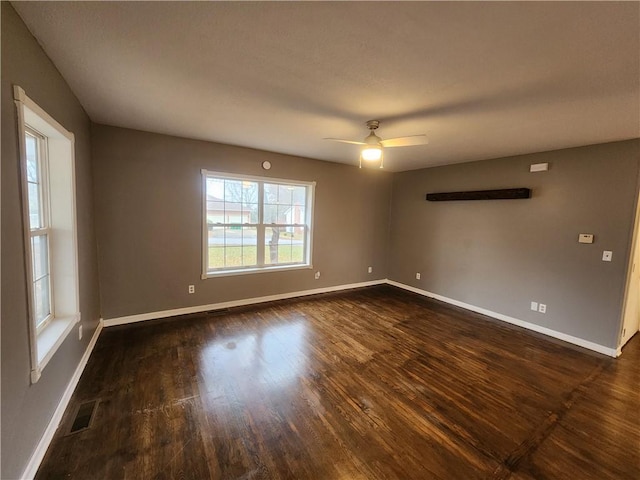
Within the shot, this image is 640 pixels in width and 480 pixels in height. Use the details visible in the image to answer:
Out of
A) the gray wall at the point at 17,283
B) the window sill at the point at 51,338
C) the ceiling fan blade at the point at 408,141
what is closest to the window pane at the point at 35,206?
the gray wall at the point at 17,283

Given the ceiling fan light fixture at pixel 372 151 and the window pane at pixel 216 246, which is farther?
the window pane at pixel 216 246

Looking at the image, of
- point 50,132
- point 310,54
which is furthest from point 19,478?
point 310,54

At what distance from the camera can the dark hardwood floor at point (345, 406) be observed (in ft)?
5.37

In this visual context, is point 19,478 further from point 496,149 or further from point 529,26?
point 496,149

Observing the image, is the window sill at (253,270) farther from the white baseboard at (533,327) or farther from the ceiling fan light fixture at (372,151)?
the ceiling fan light fixture at (372,151)

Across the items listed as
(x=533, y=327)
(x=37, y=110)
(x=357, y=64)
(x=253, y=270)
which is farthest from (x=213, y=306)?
(x=533, y=327)

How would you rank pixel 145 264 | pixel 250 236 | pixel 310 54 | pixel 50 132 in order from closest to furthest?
pixel 310 54 → pixel 50 132 → pixel 145 264 → pixel 250 236

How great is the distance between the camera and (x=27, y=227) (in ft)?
4.86

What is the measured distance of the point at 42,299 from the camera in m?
2.01

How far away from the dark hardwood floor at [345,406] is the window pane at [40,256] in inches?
40.2

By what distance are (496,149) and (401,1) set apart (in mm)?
3158

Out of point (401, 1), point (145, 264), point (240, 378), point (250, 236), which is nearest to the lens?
point (401, 1)

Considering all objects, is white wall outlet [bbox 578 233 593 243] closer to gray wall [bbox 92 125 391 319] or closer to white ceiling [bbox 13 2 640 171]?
white ceiling [bbox 13 2 640 171]

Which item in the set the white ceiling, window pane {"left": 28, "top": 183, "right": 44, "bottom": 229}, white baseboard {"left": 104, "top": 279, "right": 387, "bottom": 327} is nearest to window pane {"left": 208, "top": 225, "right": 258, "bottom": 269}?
white baseboard {"left": 104, "top": 279, "right": 387, "bottom": 327}
